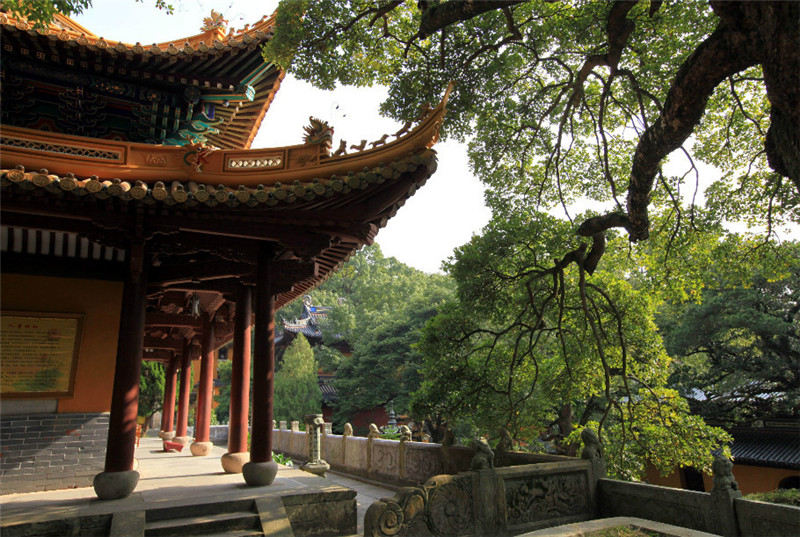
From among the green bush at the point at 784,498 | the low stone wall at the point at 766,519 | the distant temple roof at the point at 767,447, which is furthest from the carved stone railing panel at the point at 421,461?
the distant temple roof at the point at 767,447

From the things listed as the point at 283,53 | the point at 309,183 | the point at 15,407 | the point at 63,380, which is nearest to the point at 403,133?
the point at 309,183

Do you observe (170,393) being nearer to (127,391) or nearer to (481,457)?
(127,391)

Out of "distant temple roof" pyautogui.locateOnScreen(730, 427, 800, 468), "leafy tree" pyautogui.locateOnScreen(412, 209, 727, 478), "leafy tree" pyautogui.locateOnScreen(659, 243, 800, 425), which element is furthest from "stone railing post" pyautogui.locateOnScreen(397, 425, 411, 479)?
"leafy tree" pyautogui.locateOnScreen(659, 243, 800, 425)

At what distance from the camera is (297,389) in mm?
26109

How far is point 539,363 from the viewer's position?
9852 mm

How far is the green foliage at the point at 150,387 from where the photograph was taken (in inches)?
795

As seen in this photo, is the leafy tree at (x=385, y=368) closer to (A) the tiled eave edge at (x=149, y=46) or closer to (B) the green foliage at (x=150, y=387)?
(B) the green foliage at (x=150, y=387)

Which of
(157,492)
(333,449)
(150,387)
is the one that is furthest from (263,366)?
(150,387)

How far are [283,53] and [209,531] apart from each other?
580 cm

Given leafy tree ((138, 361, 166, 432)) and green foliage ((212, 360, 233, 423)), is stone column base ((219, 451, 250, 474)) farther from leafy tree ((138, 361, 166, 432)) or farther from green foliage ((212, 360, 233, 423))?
green foliage ((212, 360, 233, 423))

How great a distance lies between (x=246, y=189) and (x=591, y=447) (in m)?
5.40

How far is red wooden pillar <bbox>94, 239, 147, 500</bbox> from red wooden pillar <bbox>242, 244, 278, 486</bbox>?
126cm

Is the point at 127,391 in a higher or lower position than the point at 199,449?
higher

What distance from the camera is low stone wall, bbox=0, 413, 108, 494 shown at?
5.96m
